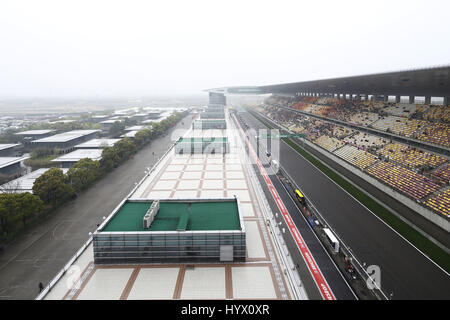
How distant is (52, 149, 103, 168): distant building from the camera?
5341cm

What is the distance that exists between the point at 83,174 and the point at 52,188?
288 inches

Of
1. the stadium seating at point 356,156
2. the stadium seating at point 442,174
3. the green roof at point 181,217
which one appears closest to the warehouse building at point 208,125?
the stadium seating at point 356,156

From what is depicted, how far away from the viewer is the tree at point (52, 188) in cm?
3594

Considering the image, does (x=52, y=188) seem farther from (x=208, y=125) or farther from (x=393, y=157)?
(x=208, y=125)

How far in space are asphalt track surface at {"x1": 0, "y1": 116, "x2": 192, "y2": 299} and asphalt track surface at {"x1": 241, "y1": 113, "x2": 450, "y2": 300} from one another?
2998 centimetres

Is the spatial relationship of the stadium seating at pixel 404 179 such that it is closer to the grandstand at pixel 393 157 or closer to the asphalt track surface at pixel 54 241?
the grandstand at pixel 393 157

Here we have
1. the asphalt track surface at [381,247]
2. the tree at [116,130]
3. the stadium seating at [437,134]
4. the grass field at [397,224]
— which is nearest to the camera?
the asphalt track surface at [381,247]

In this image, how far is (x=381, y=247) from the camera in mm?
26703

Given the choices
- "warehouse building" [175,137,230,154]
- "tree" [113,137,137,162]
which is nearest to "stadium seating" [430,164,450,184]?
"warehouse building" [175,137,230,154]

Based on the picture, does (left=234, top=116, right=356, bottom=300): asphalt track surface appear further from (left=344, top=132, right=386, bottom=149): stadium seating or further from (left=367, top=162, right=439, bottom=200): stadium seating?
(left=344, top=132, right=386, bottom=149): stadium seating

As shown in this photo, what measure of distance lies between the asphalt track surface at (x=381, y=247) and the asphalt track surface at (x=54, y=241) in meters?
30.0
